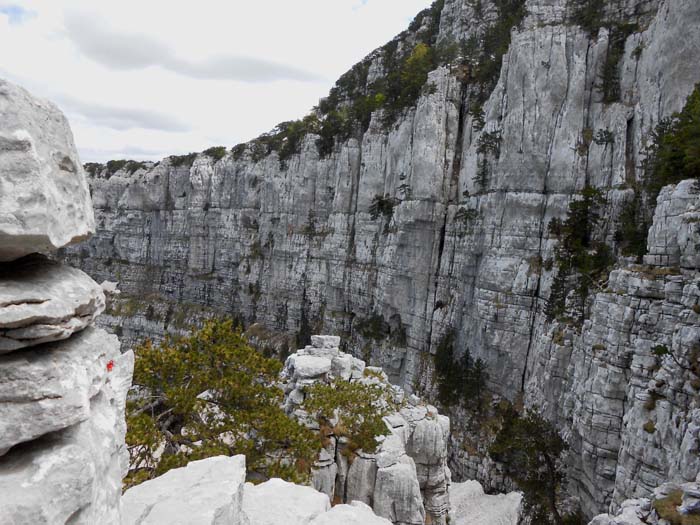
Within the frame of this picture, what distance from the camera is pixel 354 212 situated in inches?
1869

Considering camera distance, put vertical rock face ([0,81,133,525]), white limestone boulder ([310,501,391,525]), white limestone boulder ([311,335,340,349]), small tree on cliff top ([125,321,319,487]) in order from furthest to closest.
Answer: white limestone boulder ([311,335,340,349]) < small tree on cliff top ([125,321,319,487]) < white limestone boulder ([310,501,391,525]) < vertical rock face ([0,81,133,525])

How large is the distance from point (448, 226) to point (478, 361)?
11.2 m

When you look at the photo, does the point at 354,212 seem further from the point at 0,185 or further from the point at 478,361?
the point at 0,185

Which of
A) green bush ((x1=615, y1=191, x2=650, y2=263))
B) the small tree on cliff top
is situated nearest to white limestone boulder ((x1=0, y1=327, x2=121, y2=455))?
the small tree on cliff top

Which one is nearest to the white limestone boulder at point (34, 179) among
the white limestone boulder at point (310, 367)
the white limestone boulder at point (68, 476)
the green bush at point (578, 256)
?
the white limestone boulder at point (68, 476)

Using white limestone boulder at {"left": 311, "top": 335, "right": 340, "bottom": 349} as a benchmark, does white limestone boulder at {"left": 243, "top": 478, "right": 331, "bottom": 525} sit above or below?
above

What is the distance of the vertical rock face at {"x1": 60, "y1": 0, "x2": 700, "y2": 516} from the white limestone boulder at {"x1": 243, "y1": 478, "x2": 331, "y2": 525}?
27.6 feet

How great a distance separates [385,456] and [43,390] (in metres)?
14.5

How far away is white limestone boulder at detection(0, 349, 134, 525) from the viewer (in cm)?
359

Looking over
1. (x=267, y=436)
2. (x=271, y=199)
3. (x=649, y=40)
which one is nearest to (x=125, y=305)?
(x=271, y=199)

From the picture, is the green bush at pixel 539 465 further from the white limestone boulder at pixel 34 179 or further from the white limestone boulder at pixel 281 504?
the white limestone boulder at pixel 34 179

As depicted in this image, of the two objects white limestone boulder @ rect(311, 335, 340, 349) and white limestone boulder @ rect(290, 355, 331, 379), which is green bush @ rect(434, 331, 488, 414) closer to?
white limestone boulder @ rect(311, 335, 340, 349)

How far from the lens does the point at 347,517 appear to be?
8133 mm

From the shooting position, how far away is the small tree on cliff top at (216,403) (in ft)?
39.1
